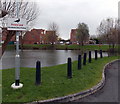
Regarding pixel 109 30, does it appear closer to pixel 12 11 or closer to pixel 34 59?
pixel 34 59

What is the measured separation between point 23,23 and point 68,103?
10.1ft

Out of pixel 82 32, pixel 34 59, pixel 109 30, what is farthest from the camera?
pixel 82 32

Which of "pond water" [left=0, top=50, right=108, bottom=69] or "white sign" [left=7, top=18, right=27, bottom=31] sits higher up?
"white sign" [left=7, top=18, right=27, bottom=31]

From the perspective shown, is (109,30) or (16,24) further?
(109,30)

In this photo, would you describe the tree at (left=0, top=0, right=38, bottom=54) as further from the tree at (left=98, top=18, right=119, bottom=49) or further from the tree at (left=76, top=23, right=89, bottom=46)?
the tree at (left=76, top=23, right=89, bottom=46)

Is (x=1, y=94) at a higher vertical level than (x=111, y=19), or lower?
lower

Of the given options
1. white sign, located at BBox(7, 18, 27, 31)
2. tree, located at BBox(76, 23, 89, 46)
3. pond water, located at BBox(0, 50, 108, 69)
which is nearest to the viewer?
white sign, located at BBox(7, 18, 27, 31)

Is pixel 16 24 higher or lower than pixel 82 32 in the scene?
lower

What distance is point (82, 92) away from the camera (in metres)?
4.73

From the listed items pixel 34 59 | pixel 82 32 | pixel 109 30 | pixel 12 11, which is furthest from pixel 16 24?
pixel 82 32

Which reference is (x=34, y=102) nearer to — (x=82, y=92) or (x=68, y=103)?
(x=68, y=103)

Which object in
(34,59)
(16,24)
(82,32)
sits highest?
(82,32)

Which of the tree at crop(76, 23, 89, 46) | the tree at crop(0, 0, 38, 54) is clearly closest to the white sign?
the tree at crop(0, 0, 38, 54)

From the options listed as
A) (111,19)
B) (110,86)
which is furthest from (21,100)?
(111,19)
